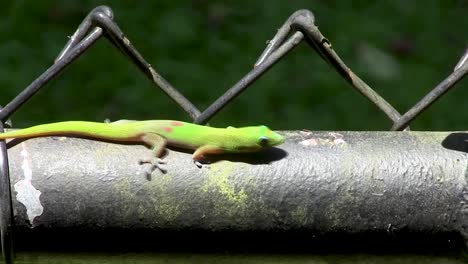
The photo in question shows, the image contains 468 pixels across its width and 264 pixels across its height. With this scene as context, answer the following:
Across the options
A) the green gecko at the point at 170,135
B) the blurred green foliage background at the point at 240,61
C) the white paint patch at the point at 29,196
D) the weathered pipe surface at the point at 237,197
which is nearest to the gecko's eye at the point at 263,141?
the green gecko at the point at 170,135

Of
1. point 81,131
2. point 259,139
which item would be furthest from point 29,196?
point 259,139

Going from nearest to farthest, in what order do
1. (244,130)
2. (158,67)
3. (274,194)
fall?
(274,194), (244,130), (158,67)

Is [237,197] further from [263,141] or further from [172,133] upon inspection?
[172,133]

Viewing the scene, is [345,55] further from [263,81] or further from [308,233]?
[308,233]

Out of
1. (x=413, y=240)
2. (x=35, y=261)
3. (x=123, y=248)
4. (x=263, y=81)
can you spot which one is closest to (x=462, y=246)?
(x=413, y=240)

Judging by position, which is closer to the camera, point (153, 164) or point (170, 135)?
point (153, 164)

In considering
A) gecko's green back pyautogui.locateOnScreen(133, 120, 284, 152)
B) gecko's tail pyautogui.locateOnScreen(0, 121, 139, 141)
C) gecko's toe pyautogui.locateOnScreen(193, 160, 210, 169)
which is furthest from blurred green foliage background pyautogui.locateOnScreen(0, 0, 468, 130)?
gecko's toe pyautogui.locateOnScreen(193, 160, 210, 169)

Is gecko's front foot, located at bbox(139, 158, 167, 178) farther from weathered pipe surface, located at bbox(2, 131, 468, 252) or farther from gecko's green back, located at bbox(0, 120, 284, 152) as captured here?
gecko's green back, located at bbox(0, 120, 284, 152)
